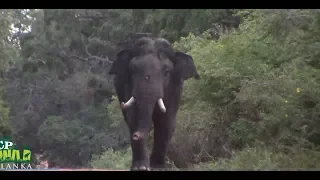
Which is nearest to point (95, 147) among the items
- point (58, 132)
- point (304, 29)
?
point (58, 132)

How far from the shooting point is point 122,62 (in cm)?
1001

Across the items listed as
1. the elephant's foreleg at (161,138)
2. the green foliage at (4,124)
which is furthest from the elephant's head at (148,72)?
the green foliage at (4,124)

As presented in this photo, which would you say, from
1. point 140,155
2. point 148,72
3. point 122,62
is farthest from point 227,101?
point 140,155

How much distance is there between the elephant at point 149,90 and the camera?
919cm

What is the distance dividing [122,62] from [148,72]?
2.91 ft

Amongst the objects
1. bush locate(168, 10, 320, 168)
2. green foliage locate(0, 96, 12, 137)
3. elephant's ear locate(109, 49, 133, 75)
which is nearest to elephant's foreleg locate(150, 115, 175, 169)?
elephant's ear locate(109, 49, 133, 75)

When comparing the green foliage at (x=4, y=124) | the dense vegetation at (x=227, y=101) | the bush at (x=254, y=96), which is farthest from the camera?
the green foliage at (x=4, y=124)

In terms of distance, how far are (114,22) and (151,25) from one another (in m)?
4.95

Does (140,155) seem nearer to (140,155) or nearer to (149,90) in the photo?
(140,155)

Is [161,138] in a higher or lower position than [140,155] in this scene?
higher

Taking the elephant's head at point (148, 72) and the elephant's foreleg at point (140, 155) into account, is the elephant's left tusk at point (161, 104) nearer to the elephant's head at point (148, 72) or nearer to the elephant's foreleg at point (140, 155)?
the elephant's head at point (148, 72)

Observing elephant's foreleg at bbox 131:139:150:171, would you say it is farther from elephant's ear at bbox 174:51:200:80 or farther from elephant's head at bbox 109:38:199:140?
elephant's ear at bbox 174:51:200:80

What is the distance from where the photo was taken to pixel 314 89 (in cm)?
1331
